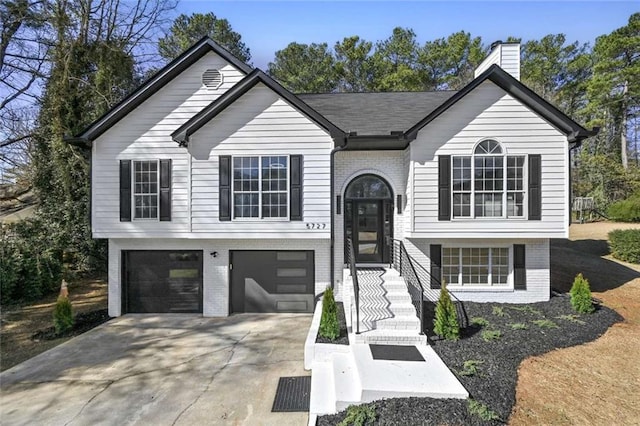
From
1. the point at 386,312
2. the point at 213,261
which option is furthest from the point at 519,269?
the point at 213,261

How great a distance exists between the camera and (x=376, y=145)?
940 centimetres

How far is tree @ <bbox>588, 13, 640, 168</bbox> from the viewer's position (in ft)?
83.9

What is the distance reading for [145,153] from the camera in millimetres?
9352

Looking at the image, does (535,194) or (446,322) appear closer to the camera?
(446,322)

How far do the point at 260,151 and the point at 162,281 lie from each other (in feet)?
17.0

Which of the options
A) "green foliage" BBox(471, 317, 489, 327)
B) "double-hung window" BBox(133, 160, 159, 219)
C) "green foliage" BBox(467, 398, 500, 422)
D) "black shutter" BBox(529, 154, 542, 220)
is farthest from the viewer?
"double-hung window" BBox(133, 160, 159, 219)

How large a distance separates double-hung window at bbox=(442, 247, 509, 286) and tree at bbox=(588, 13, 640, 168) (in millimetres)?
27608

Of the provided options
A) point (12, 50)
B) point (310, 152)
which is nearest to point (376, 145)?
point (310, 152)

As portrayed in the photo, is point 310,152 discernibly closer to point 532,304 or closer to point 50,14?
point 532,304

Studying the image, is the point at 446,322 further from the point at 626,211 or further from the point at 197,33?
the point at 197,33

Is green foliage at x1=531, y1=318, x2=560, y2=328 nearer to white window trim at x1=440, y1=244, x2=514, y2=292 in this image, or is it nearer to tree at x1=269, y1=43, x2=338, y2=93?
white window trim at x1=440, y1=244, x2=514, y2=292

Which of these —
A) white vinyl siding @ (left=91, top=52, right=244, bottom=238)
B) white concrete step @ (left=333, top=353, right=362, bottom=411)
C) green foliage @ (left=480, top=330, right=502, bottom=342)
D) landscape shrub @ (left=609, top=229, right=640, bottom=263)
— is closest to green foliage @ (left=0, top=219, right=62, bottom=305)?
white vinyl siding @ (left=91, top=52, right=244, bottom=238)

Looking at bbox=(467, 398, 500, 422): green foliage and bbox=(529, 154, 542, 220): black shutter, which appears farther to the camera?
bbox=(529, 154, 542, 220): black shutter

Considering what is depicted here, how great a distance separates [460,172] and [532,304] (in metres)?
4.53
